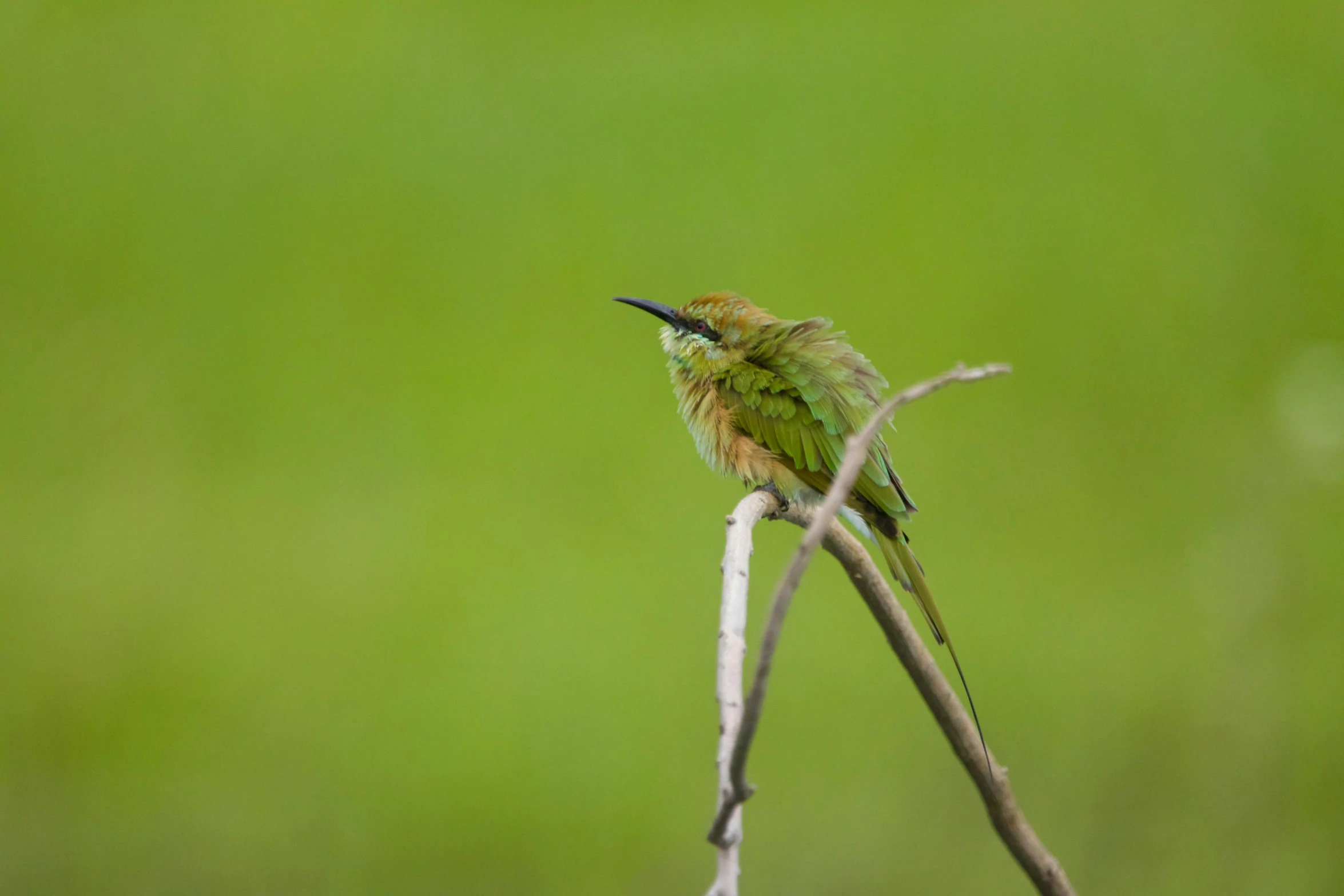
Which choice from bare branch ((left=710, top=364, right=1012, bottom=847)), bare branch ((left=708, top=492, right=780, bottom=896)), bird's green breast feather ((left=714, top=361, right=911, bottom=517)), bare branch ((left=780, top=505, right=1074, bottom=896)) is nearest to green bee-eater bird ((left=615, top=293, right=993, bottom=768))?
bird's green breast feather ((left=714, top=361, right=911, bottom=517))

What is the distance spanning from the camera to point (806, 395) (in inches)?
52.2

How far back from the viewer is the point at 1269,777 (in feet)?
8.09

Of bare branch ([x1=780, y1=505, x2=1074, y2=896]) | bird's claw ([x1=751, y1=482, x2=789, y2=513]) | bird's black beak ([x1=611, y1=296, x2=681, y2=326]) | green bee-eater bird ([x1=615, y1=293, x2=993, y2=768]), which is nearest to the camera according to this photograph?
bare branch ([x1=780, y1=505, x2=1074, y2=896])

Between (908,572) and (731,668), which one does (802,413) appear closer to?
(908,572)

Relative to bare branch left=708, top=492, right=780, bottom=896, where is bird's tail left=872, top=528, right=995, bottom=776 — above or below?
above

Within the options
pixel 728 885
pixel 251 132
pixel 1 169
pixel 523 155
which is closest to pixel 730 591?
pixel 728 885

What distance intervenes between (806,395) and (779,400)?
41 millimetres

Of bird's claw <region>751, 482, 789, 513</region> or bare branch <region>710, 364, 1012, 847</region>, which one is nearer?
bare branch <region>710, 364, 1012, 847</region>

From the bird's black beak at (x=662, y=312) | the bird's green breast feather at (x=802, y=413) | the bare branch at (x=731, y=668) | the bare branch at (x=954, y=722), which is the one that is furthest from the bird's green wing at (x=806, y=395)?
the bare branch at (x=731, y=668)

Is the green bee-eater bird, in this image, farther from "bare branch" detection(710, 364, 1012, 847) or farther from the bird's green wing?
"bare branch" detection(710, 364, 1012, 847)

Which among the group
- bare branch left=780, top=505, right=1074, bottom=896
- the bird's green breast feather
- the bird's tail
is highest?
the bird's green breast feather

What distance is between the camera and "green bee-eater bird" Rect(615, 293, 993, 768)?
1227 millimetres

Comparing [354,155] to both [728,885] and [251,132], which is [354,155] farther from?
[728,885]

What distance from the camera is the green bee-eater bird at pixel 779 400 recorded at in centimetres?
123
